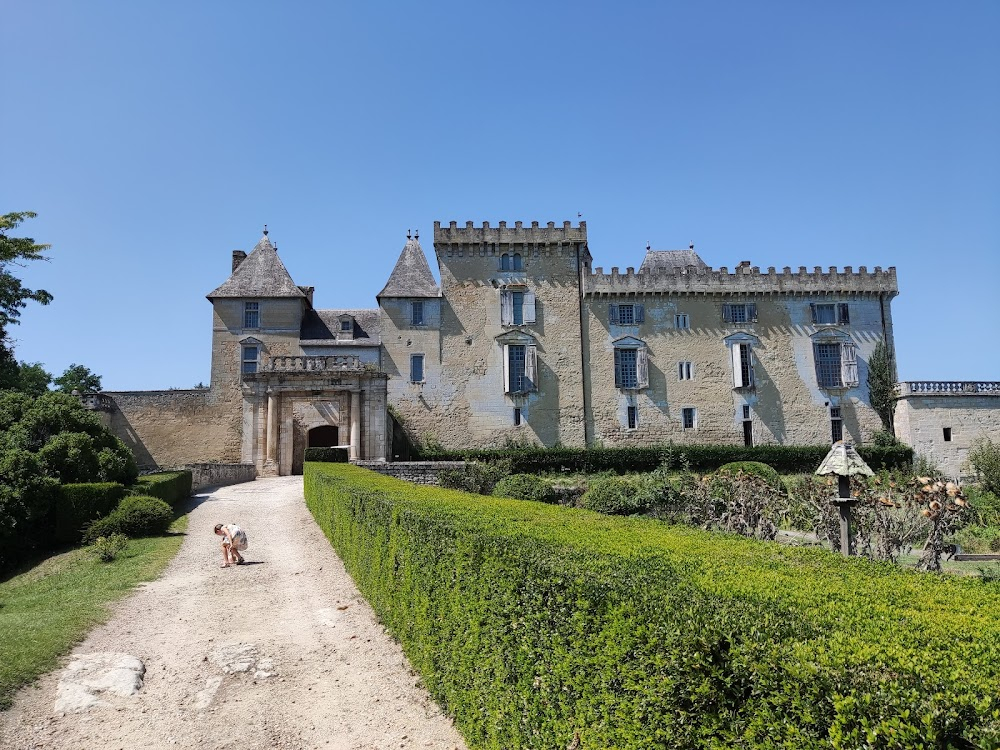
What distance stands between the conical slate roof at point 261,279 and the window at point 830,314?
2814 centimetres

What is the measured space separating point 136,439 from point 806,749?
3749 cm

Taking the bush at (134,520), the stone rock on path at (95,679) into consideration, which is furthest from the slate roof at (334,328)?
the stone rock on path at (95,679)

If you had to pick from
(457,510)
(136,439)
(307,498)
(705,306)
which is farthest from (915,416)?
(136,439)

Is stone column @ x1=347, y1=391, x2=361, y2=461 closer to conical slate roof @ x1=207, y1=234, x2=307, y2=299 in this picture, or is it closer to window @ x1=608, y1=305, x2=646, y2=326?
conical slate roof @ x1=207, y1=234, x2=307, y2=299

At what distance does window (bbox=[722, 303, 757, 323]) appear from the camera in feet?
124

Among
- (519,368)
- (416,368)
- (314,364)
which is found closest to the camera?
(314,364)

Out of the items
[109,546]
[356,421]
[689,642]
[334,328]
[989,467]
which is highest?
[334,328]

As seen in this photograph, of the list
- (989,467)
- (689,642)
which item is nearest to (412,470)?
(689,642)

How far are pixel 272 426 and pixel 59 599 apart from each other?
20490 millimetres

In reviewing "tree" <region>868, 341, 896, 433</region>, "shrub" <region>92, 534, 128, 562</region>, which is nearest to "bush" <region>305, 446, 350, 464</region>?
"shrub" <region>92, 534, 128, 562</region>

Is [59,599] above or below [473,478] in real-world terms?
below

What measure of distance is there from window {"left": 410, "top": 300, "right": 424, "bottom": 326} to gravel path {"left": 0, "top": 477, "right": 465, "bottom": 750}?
24.4 m

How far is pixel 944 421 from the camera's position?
35281 mm

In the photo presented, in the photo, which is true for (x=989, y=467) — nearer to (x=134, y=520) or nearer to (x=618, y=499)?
(x=618, y=499)
